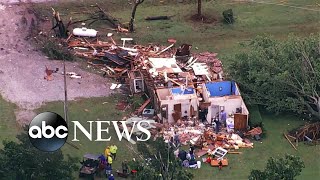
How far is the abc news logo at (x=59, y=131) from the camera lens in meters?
25.7

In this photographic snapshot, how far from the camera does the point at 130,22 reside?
→ 40.0 metres

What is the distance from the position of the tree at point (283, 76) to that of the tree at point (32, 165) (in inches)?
405

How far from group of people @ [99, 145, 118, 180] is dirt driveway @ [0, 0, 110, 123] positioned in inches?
184

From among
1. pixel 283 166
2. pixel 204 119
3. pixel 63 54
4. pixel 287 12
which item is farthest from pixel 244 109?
pixel 287 12

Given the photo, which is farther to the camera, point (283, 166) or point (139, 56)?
point (139, 56)

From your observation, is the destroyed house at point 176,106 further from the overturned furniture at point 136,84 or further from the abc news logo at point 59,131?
the overturned furniture at point 136,84

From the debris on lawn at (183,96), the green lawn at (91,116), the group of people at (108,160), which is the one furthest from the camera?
the debris on lawn at (183,96)

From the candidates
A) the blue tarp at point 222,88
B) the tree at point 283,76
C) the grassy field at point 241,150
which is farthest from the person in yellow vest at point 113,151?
the tree at point 283,76

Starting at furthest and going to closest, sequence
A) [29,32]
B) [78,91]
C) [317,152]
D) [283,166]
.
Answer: [29,32], [78,91], [317,152], [283,166]

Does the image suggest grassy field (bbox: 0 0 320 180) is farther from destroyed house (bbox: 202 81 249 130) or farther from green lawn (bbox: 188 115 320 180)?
destroyed house (bbox: 202 81 249 130)

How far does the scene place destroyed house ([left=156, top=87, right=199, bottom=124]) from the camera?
30.8 metres

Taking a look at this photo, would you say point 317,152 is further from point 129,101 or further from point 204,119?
point 129,101

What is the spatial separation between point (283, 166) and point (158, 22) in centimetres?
1906

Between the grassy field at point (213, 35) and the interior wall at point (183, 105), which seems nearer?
the grassy field at point (213, 35)
